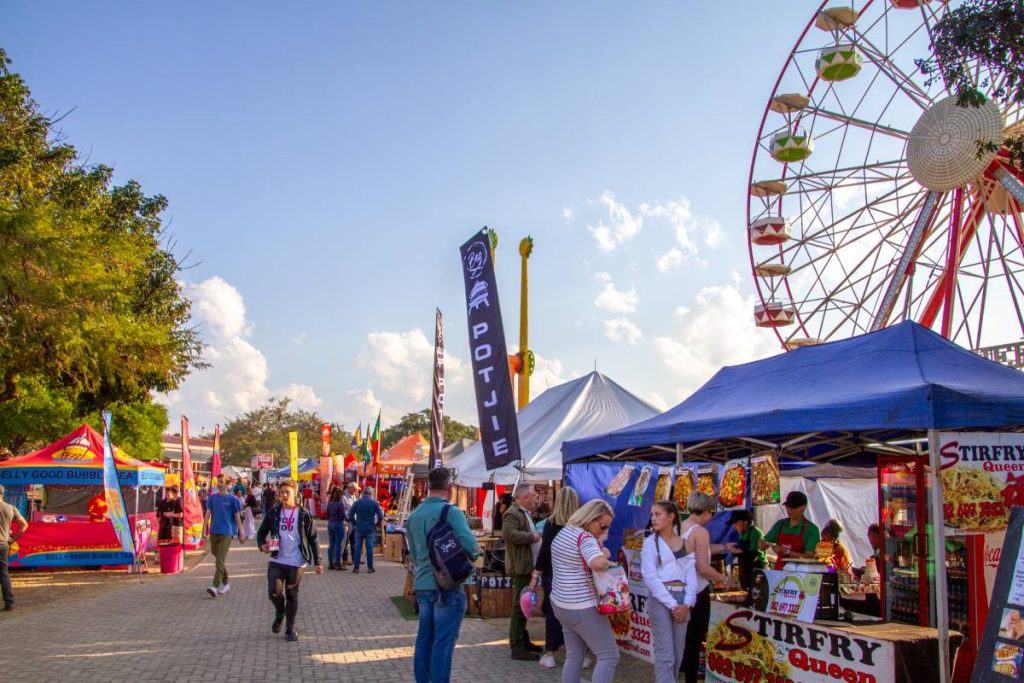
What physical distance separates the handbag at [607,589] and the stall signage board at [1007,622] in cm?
211

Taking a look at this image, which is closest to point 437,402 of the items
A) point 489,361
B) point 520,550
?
point 489,361

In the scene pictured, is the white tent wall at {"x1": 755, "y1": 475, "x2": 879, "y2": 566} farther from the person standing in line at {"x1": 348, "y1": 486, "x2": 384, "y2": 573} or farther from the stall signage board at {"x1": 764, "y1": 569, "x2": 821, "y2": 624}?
the stall signage board at {"x1": 764, "y1": 569, "x2": 821, "y2": 624}

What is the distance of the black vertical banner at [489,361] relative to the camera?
1029 cm

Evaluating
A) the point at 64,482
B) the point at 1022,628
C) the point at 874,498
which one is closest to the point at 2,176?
the point at 64,482

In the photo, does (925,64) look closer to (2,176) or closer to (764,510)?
(764,510)

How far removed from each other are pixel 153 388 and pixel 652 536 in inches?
755

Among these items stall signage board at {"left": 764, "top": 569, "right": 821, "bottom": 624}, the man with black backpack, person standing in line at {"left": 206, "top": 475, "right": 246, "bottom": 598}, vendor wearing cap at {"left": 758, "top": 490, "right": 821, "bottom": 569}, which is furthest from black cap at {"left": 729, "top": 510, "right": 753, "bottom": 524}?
person standing in line at {"left": 206, "top": 475, "right": 246, "bottom": 598}

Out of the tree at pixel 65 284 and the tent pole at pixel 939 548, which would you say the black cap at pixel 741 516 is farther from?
the tree at pixel 65 284

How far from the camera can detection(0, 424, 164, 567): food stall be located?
16.3 meters

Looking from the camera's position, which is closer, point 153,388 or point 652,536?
point 652,536

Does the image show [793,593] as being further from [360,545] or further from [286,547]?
[360,545]

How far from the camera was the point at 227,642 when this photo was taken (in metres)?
9.40

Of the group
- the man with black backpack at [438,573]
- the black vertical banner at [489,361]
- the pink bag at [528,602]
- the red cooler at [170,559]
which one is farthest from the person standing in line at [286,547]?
the red cooler at [170,559]

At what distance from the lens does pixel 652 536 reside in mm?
6387
